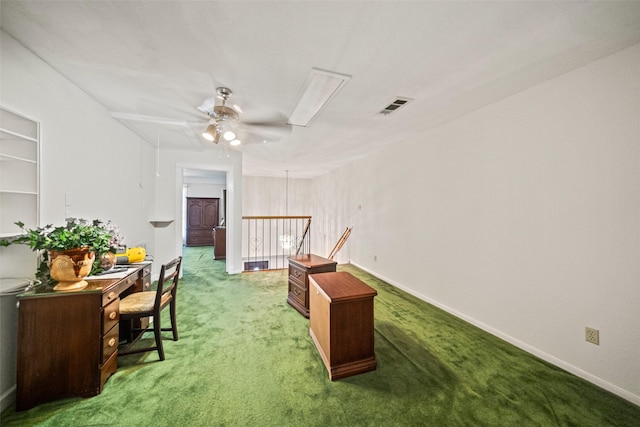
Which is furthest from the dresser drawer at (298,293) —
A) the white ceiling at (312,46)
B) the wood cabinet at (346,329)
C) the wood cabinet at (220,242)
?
the wood cabinet at (220,242)

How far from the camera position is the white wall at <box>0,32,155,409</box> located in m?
1.64

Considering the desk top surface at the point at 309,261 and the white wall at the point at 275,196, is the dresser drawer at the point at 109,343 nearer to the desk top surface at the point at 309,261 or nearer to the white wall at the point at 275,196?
the desk top surface at the point at 309,261

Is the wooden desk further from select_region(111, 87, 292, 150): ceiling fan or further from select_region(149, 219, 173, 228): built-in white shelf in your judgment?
select_region(149, 219, 173, 228): built-in white shelf

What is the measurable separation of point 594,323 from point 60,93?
495 cm

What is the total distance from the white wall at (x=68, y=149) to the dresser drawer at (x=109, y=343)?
56cm

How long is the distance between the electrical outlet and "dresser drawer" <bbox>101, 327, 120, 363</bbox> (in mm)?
3796

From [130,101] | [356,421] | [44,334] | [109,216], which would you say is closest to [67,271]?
[44,334]

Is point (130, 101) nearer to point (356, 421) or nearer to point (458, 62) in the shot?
point (458, 62)

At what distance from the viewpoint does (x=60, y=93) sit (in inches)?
81.0

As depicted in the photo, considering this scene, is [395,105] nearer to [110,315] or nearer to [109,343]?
[110,315]

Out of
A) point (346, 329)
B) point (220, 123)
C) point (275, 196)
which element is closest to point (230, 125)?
point (220, 123)

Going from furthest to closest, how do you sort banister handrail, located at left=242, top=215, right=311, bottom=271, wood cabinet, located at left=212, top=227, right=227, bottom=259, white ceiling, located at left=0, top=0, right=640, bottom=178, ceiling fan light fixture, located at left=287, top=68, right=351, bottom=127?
banister handrail, located at left=242, top=215, right=311, bottom=271 < wood cabinet, located at left=212, top=227, right=227, bottom=259 < ceiling fan light fixture, located at left=287, top=68, right=351, bottom=127 < white ceiling, located at left=0, top=0, right=640, bottom=178

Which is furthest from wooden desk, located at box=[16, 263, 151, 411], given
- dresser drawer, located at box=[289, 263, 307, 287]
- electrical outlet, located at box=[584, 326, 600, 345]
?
electrical outlet, located at box=[584, 326, 600, 345]

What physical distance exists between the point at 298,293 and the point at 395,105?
2655mm
